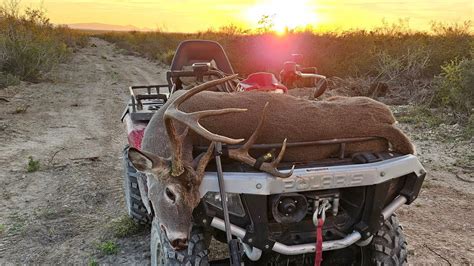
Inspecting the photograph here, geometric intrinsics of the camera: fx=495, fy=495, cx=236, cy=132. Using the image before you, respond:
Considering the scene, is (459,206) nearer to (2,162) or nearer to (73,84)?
(2,162)

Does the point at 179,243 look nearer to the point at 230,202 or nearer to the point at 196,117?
the point at 230,202

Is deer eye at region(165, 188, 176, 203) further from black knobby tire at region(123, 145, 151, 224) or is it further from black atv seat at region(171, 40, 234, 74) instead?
black atv seat at region(171, 40, 234, 74)

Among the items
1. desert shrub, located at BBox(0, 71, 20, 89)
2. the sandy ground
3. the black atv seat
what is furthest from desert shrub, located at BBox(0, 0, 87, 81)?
the black atv seat

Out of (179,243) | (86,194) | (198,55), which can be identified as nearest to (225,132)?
(179,243)

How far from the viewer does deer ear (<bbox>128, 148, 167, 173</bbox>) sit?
2.64 meters

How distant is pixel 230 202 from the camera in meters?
2.92

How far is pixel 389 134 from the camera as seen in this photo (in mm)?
3055

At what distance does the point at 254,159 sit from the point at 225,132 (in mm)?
244

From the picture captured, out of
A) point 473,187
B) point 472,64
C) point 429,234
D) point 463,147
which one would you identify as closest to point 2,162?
point 429,234

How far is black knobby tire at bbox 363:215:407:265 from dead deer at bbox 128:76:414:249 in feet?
1.77

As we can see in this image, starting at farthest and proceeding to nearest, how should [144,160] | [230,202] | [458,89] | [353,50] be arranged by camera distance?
[353,50] < [458,89] < [230,202] < [144,160]

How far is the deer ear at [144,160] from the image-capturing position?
2.64 meters

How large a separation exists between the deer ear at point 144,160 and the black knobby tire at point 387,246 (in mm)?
1482

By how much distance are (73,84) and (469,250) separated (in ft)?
48.7
